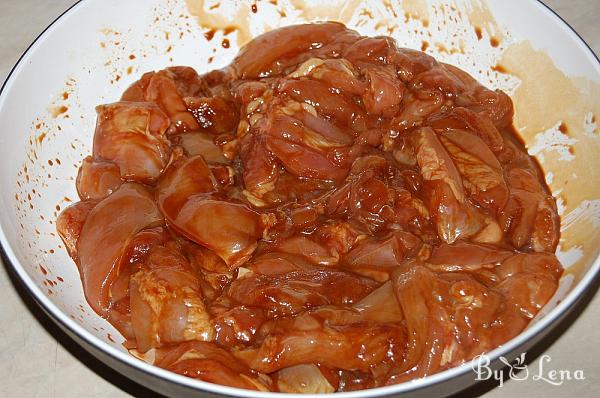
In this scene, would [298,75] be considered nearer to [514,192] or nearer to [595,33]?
[514,192]

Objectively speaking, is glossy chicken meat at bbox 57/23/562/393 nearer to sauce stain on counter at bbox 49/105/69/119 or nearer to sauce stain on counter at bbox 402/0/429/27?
sauce stain on counter at bbox 49/105/69/119

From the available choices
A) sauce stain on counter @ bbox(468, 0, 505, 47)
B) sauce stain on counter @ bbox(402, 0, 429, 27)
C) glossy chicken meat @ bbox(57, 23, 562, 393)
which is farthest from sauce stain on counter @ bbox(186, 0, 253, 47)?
sauce stain on counter @ bbox(468, 0, 505, 47)

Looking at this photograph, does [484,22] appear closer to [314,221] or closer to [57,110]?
[314,221]

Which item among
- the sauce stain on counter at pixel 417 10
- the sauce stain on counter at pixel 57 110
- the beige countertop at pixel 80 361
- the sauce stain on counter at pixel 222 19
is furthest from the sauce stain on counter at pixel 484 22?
the sauce stain on counter at pixel 57 110

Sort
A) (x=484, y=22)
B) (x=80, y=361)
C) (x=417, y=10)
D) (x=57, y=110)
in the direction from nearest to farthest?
(x=80, y=361) → (x=57, y=110) → (x=484, y=22) → (x=417, y=10)

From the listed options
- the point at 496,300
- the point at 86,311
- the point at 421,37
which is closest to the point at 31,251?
the point at 86,311

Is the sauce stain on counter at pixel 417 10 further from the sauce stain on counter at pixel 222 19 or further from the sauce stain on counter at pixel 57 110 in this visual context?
the sauce stain on counter at pixel 57 110

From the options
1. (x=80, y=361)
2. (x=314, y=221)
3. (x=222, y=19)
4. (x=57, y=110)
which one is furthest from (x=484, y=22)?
(x=80, y=361)
